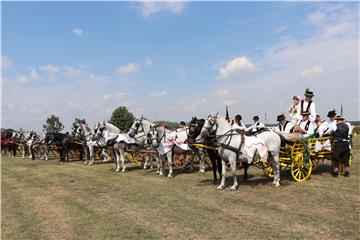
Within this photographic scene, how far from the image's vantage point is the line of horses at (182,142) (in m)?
10.7

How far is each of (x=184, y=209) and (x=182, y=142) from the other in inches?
246

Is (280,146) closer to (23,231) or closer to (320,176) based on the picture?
(320,176)

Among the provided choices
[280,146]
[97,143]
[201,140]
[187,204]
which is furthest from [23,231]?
[97,143]

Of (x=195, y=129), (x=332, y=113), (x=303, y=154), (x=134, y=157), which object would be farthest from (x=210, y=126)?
(x=134, y=157)

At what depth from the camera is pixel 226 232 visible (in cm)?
663

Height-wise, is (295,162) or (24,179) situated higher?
(295,162)

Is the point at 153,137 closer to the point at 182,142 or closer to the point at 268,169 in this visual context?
the point at 182,142

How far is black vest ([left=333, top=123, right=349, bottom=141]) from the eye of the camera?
1162cm

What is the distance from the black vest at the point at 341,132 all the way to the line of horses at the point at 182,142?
244 cm

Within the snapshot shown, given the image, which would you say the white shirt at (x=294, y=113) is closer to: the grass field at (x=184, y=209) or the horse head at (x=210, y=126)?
the grass field at (x=184, y=209)

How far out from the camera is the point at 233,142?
10.6 metres

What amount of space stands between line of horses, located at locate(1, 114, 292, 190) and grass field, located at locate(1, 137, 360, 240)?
1.01 metres

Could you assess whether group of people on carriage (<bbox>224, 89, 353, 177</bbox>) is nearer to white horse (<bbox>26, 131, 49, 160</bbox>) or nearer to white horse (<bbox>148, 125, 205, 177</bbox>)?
white horse (<bbox>148, 125, 205, 177</bbox>)

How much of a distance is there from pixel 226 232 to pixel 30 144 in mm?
23898
